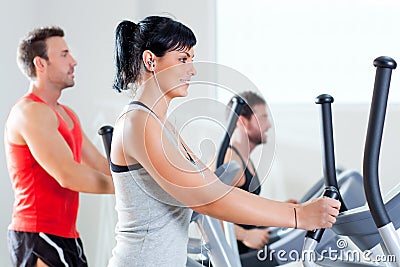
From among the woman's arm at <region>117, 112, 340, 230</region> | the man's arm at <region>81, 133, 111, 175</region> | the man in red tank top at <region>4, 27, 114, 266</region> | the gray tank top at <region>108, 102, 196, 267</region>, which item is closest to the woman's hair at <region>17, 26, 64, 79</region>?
the man in red tank top at <region>4, 27, 114, 266</region>

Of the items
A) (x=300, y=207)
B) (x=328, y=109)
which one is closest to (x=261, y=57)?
(x=328, y=109)

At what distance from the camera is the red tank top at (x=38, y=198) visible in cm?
283

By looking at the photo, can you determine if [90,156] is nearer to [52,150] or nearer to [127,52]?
[52,150]

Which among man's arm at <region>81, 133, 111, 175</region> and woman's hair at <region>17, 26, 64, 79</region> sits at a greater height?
woman's hair at <region>17, 26, 64, 79</region>

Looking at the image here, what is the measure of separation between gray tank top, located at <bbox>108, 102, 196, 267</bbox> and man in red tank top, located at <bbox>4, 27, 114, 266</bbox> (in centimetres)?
89

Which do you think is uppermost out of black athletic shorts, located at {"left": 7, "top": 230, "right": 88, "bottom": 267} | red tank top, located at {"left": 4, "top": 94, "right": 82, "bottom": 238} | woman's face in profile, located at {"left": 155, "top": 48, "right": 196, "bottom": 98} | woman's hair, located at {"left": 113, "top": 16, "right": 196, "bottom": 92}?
woman's hair, located at {"left": 113, "top": 16, "right": 196, "bottom": 92}

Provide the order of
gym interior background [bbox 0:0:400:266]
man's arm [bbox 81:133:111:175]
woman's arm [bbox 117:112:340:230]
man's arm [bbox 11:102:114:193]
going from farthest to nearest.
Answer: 1. gym interior background [bbox 0:0:400:266]
2. man's arm [bbox 81:133:111:175]
3. man's arm [bbox 11:102:114:193]
4. woman's arm [bbox 117:112:340:230]

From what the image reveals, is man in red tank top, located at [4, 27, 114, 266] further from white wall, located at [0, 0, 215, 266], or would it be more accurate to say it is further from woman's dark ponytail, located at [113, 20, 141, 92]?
white wall, located at [0, 0, 215, 266]

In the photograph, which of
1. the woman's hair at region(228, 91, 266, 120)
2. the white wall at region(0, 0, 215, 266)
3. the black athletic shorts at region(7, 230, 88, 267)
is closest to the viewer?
the black athletic shorts at region(7, 230, 88, 267)

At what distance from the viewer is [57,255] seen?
2795 mm

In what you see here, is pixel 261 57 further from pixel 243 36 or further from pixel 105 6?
pixel 105 6

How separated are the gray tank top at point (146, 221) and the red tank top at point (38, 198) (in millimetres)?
1154

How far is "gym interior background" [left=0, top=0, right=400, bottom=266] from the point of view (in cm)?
388

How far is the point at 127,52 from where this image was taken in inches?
68.7
